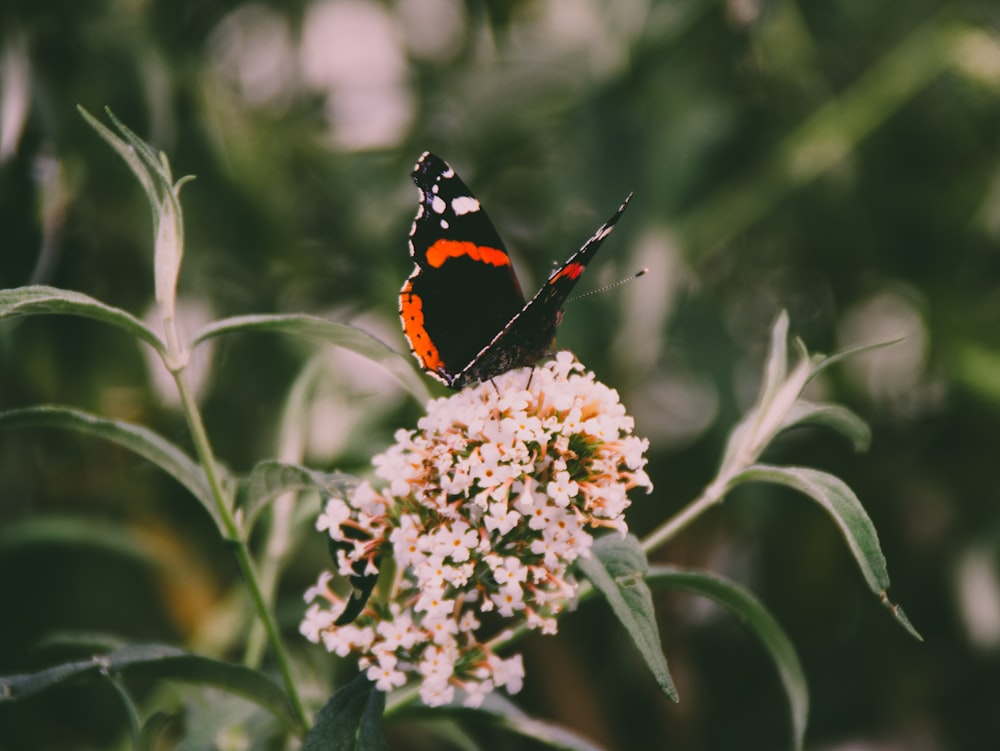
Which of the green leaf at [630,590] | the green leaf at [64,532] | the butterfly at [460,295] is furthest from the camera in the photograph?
the green leaf at [64,532]

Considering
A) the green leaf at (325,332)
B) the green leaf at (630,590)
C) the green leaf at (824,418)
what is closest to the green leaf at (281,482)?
the green leaf at (325,332)

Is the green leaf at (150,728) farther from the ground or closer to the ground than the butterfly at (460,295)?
closer to the ground

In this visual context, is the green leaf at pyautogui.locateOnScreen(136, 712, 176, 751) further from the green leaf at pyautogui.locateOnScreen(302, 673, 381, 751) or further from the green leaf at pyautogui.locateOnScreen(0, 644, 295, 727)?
the green leaf at pyautogui.locateOnScreen(302, 673, 381, 751)

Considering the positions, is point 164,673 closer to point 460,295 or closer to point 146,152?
point 146,152

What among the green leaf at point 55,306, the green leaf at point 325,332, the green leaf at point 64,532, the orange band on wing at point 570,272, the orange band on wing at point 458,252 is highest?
the green leaf at point 64,532

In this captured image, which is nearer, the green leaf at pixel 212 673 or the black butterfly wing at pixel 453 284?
the green leaf at pixel 212 673

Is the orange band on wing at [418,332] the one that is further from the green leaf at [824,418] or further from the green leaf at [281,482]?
the green leaf at [824,418]

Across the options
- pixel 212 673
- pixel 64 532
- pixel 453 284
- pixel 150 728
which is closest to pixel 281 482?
pixel 212 673

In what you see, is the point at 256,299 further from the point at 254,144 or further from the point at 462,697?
the point at 462,697
